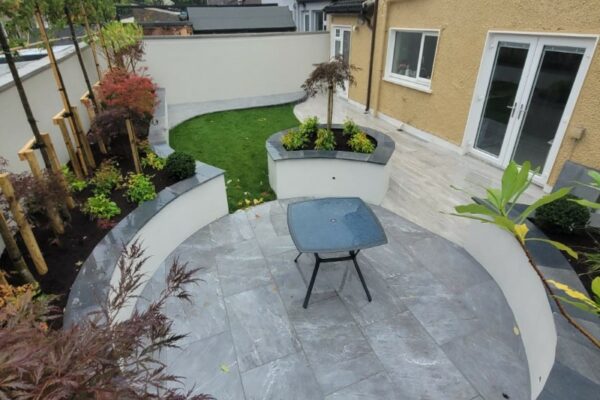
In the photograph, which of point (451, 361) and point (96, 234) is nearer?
point (451, 361)

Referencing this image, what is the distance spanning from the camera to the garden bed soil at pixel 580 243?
129 inches

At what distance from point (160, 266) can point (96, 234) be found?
860 mm

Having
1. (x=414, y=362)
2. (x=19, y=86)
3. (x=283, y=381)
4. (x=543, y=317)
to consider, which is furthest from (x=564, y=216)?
(x=19, y=86)

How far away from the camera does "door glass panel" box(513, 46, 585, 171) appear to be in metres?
5.27

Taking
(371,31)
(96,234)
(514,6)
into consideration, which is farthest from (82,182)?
(371,31)

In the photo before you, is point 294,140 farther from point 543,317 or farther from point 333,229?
point 543,317

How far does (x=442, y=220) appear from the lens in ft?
17.1

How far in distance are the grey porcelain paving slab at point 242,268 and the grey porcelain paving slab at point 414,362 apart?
1.45 meters

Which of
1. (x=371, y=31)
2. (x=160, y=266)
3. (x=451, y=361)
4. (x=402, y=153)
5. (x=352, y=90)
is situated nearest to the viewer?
(x=451, y=361)

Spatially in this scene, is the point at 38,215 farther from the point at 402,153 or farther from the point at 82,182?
the point at 402,153

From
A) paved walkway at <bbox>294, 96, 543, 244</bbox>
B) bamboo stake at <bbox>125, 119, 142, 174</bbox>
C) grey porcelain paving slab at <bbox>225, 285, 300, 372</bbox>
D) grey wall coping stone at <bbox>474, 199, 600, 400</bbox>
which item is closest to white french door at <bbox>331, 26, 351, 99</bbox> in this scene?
paved walkway at <bbox>294, 96, 543, 244</bbox>

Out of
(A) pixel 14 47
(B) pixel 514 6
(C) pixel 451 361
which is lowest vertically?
(C) pixel 451 361

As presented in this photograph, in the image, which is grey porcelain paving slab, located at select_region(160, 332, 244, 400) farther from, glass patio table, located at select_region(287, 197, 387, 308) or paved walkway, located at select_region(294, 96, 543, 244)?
paved walkway, located at select_region(294, 96, 543, 244)

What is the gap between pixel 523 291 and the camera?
3.49 m
